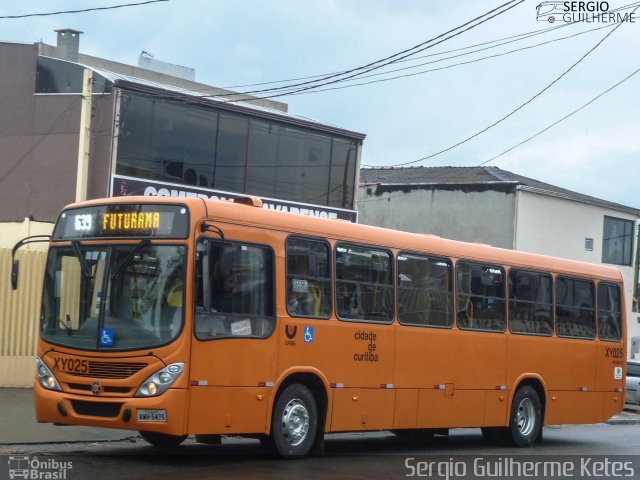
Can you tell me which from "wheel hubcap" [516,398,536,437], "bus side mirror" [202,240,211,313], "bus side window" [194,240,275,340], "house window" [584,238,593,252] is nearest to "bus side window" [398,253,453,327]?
"wheel hubcap" [516,398,536,437]

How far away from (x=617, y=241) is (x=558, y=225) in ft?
15.3

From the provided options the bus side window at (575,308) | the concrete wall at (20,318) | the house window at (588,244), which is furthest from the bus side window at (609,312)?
the house window at (588,244)

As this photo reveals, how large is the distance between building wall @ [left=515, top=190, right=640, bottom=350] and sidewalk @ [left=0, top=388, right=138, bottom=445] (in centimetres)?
2405

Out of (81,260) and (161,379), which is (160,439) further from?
(81,260)

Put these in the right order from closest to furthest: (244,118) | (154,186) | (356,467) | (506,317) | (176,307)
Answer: (176,307), (356,467), (506,317), (154,186), (244,118)

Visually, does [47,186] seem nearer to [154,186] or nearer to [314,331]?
[154,186]

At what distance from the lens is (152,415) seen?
11547 millimetres

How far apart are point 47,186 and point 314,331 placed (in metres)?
12.2

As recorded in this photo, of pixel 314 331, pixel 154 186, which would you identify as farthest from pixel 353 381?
pixel 154 186

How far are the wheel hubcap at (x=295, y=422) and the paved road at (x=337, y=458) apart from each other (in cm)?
32

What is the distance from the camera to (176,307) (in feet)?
38.7

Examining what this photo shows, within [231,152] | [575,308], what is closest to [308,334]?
[575,308]

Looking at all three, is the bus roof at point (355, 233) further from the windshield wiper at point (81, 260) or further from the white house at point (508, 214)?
the white house at point (508, 214)

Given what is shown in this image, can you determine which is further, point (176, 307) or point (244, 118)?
point (244, 118)
